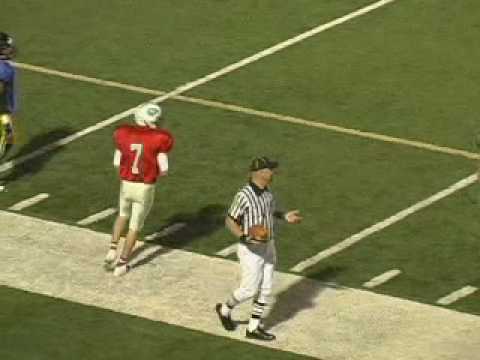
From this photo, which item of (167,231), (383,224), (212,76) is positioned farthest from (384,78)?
(167,231)

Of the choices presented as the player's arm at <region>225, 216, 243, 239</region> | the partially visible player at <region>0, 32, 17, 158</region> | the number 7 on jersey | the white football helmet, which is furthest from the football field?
the white football helmet

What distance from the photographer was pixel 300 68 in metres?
29.2

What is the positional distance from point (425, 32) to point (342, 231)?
7.55 meters

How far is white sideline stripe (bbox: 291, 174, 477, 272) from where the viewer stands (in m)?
23.1

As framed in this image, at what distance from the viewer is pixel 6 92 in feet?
80.6

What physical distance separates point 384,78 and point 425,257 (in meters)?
6.18

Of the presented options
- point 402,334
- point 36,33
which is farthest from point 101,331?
point 36,33

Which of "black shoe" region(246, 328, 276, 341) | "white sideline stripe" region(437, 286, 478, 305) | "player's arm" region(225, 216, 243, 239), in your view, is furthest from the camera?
"white sideline stripe" region(437, 286, 478, 305)

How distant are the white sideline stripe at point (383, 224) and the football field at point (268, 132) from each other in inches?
1.3

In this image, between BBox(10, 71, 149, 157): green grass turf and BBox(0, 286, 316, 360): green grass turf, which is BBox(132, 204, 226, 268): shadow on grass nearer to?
BBox(0, 286, 316, 360): green grass turf

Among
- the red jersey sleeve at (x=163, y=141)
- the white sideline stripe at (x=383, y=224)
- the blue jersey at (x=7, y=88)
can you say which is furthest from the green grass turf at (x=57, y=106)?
the white sideline stripe at (x=383, y=224)

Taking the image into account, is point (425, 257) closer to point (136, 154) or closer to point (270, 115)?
point (136, 154)

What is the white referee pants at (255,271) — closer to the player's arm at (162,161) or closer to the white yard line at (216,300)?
the white yard line at (216,300)

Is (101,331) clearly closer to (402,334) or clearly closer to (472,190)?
(402,334)
